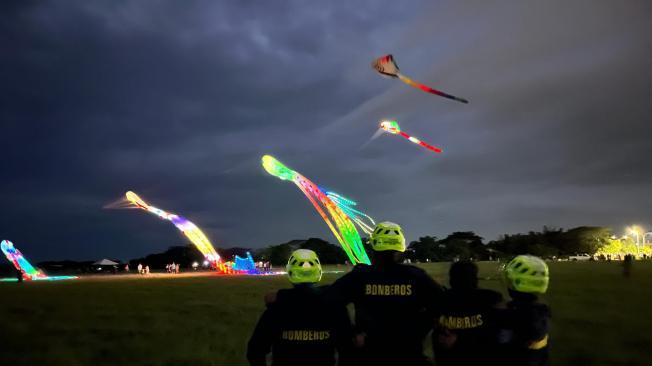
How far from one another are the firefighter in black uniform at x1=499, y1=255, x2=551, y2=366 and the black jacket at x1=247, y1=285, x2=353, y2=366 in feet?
5.09

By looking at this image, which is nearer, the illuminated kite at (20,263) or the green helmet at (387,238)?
the green helmet at (387,238)

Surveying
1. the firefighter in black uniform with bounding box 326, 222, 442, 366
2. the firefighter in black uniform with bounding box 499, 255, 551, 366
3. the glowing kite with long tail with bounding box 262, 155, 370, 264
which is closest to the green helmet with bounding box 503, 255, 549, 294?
the firefighter in black uniform with bounding box 499, 255, 551, 366

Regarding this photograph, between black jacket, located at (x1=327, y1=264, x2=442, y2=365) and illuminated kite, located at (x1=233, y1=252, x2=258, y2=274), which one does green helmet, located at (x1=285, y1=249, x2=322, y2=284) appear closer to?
black jacket, located at (x1=327, y1=264, x2=442, y2=365)

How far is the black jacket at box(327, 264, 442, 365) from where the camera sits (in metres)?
4.48

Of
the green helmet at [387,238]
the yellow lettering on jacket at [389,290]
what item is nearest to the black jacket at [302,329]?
the yellow lettering on jacket at [389,290]

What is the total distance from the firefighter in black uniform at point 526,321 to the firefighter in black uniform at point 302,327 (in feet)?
5.06

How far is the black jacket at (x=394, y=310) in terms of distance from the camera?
4.48m

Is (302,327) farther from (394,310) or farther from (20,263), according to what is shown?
(20,263)

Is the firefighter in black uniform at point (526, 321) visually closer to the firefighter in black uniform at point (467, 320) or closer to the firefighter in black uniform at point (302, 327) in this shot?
the firefighter in black uniform at point (467, 320)

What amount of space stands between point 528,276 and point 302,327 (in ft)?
7.61

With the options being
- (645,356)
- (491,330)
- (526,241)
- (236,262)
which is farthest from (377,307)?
(526,241)

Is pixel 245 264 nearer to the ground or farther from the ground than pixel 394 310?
nearer to the ground

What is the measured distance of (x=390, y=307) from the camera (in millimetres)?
4480

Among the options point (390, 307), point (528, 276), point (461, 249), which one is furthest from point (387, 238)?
point (461, 249)
